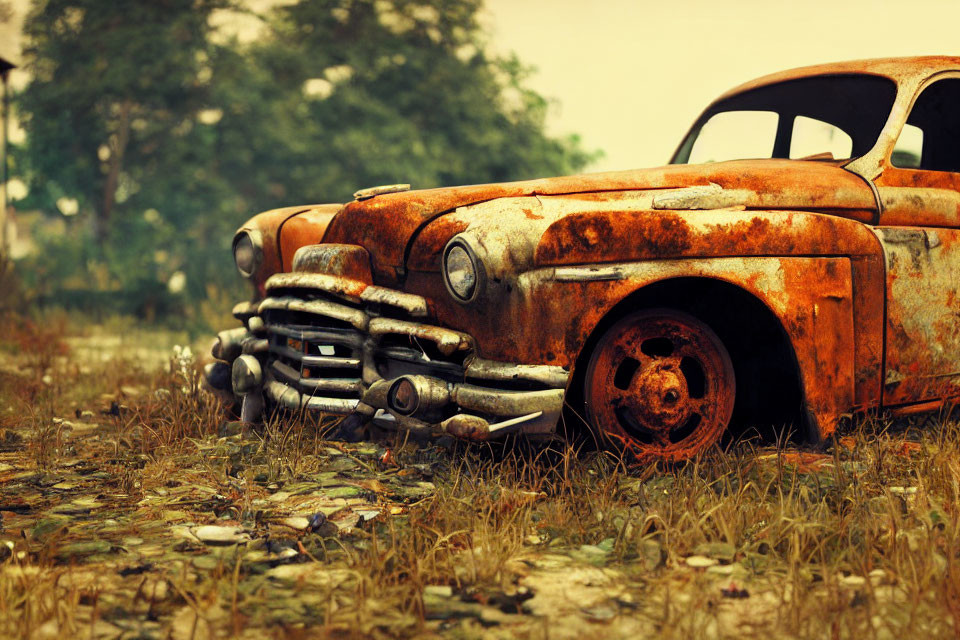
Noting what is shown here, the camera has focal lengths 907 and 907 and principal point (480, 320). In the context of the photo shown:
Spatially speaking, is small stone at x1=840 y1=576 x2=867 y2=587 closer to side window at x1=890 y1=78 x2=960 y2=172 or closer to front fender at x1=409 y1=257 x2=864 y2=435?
front fender at x1=409 y1=257 x2=864 y2=435

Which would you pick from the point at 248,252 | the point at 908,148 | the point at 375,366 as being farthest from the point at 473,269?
the point at 908,148

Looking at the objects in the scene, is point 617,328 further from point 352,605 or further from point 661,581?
point 352,605

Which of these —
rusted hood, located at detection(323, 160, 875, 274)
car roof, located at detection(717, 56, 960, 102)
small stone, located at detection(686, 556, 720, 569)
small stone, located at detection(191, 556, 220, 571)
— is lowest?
small stone, located at detection(191, 556, 220, 571)

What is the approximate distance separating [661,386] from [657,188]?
0.79 m

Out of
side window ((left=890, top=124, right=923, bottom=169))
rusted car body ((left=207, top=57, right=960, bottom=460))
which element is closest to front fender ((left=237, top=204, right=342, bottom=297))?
rusted car body ((left=207, top=57, right=960, bottom=460))

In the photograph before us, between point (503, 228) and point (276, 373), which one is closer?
point (503, 228)

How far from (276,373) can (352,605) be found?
1.91m

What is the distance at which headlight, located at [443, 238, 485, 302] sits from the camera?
3016mm

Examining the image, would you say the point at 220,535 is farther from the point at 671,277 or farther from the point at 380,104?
the point at 380,104

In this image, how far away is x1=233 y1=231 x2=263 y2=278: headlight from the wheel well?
1.89 m

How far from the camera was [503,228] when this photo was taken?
2.99m

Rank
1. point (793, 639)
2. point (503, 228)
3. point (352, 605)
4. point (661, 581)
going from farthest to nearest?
point (503, 228), point (661, 581), point (352, 605), point (793, 639)

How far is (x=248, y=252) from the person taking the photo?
444cm

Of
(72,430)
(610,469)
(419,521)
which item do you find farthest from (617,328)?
(72,430)
